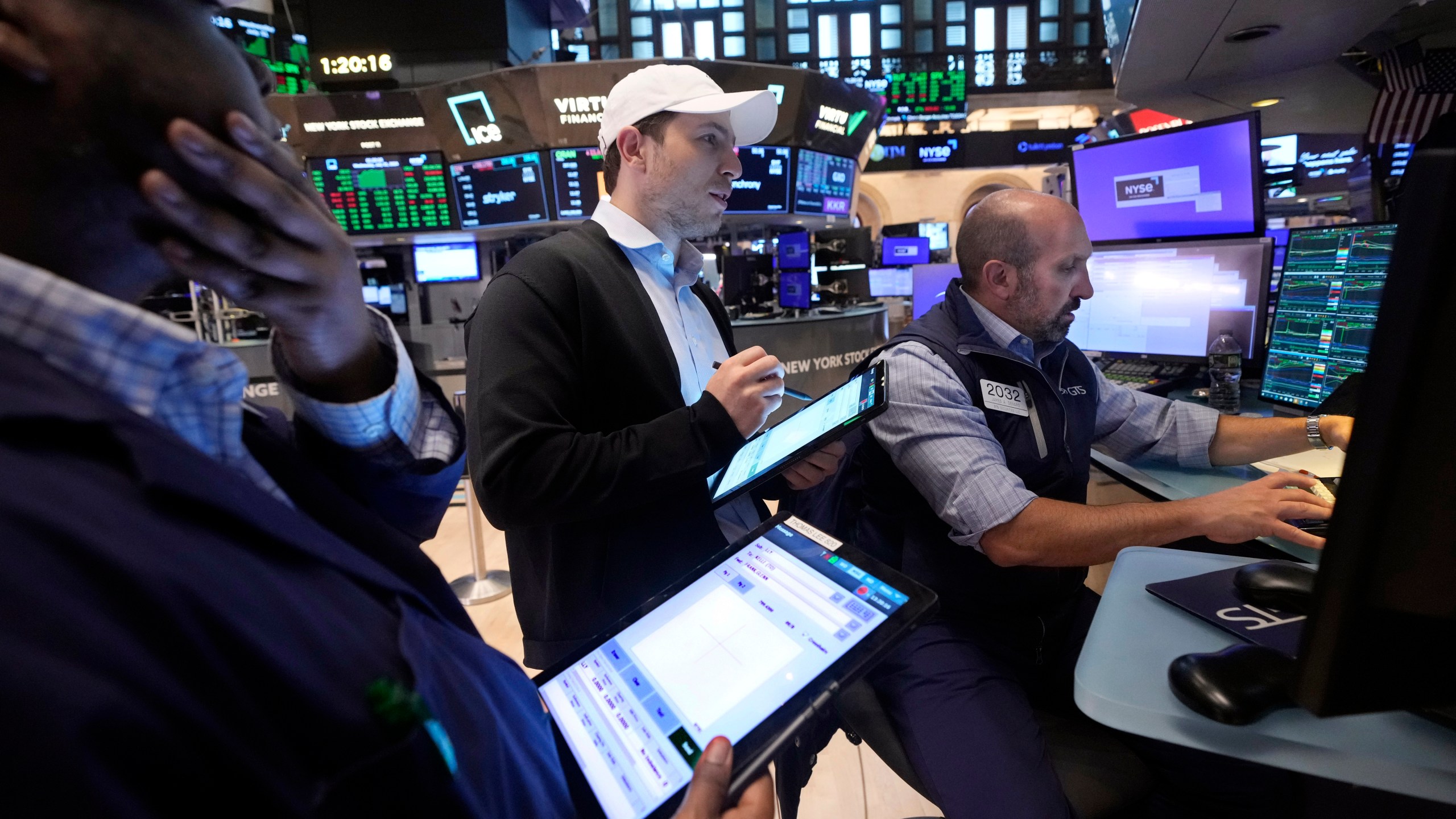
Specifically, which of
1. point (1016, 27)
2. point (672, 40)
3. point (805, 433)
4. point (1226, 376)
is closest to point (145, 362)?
point (805, 433)

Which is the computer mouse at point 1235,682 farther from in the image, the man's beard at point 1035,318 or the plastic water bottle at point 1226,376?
the plastic water bottle at point 1226,376

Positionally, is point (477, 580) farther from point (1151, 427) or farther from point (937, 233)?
point (937, 233)

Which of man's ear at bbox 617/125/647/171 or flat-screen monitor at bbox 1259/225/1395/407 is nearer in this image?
man's ear at bbox 617/125/647/171

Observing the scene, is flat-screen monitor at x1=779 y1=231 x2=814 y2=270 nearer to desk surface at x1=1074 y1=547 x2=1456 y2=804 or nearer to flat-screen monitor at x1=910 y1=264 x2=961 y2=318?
flat-screen monitor at x1=910 y1=264 x2=961 y2=318

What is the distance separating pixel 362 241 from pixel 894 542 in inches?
239

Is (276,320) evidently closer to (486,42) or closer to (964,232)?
(964,232)

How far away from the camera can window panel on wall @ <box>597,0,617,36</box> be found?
50.9ft

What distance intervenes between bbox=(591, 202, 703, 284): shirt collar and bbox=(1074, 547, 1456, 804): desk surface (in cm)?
99

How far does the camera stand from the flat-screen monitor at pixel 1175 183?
7.36 ft

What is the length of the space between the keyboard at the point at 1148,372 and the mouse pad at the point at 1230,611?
1.43 meters

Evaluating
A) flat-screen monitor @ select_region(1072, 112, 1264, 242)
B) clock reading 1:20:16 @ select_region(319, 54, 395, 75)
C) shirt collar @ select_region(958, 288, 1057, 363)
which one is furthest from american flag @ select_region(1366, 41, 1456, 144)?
clock reading 1:20:16 @ select_region(319, 54, 395, 75)

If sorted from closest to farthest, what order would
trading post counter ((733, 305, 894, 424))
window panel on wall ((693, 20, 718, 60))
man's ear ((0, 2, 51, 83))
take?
man's ear ((0, 2, 51, 83)), trading post counter ((733, 305, 894, 424)), window panel on wall ((693, 20, 718, 60))

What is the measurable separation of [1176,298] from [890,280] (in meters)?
7.92

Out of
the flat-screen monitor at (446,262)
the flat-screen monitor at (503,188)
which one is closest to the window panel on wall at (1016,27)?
the flat-screen monitor at (503,188)
